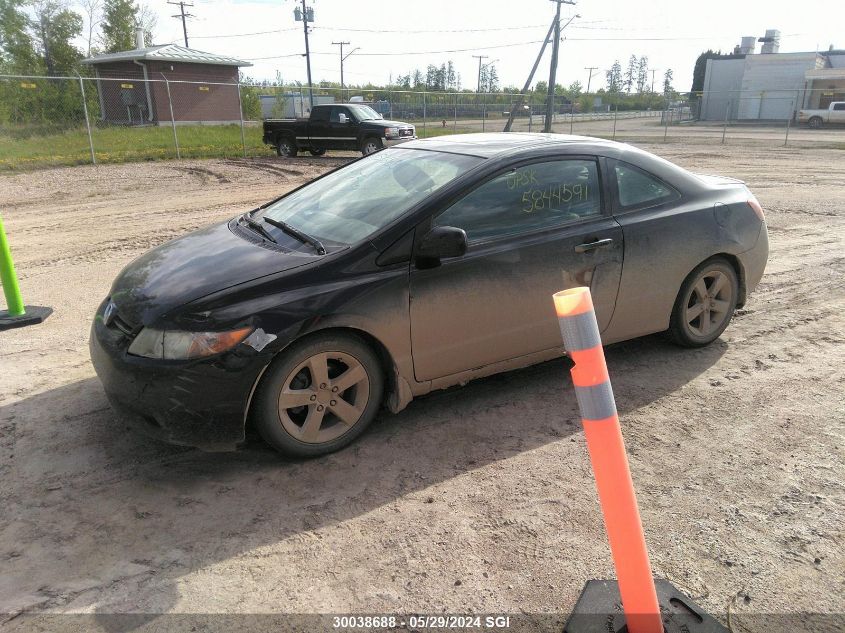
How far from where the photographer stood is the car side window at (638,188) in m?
4.27

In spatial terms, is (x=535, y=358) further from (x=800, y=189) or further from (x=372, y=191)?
(x=800, y=189)

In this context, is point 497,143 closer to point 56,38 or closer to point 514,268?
point 514,268

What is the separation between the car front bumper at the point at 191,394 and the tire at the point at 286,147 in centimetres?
1976

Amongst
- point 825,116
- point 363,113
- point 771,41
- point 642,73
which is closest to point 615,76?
point 642,73

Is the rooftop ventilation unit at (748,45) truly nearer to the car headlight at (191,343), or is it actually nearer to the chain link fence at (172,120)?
the chain link fence at (172,120)

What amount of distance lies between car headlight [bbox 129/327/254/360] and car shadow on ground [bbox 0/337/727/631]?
0.69 meters

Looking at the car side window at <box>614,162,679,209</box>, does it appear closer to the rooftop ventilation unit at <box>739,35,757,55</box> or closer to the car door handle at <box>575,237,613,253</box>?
the car door handle at <box>575,237,613,253</box>

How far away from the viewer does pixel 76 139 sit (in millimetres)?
24656

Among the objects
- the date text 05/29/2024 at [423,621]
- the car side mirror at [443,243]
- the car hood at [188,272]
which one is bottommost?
the date text 05/29/2024 at [423,621]

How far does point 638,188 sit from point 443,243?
173 centimetres

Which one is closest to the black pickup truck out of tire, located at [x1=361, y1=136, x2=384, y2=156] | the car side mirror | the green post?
tire, located at [x1=361, y1=136, x2=384, y2=156]

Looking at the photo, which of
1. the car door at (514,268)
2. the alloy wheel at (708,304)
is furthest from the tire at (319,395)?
the alloy wheel at (708,304)

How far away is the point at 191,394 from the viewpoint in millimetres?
3037

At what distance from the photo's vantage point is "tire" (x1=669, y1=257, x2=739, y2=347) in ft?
15.1
